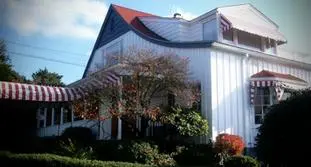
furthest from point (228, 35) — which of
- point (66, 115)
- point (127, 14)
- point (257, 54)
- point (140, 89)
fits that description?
point (66, 115)

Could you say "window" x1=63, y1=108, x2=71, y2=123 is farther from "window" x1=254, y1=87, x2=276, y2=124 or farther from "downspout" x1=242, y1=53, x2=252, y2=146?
"window" x1=254, y1=87, x2=276, y2=124

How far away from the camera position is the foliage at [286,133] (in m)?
6.97

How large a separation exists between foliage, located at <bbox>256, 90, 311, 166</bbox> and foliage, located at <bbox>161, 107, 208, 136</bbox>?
3.49 m

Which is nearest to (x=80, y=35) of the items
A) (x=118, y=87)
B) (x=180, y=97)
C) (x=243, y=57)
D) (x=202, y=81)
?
(x=118, y=87)

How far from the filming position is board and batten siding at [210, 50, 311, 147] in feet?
39.1

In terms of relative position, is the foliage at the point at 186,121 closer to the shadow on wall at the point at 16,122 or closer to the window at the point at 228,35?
the shadow on wall at the point at 16,122

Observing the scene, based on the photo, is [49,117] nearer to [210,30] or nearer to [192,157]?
[210,30]

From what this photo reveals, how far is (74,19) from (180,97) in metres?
4.30

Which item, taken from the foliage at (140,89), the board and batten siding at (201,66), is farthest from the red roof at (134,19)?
the foliage at (140,89)

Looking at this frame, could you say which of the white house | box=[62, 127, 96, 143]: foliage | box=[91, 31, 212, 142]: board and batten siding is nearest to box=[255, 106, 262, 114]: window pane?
the white house

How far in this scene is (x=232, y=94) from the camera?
40.9ft

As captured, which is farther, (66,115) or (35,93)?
(66,115)

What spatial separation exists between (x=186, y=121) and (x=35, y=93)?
5105 millimetres

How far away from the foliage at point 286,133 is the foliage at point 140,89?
11.8 feet
